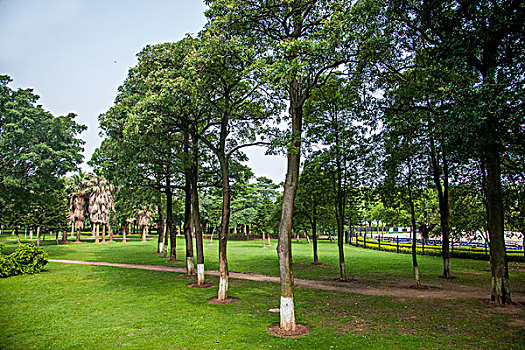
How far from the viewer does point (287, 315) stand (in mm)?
8523

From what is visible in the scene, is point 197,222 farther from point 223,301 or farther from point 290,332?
point 290,332

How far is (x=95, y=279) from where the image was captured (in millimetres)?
16375

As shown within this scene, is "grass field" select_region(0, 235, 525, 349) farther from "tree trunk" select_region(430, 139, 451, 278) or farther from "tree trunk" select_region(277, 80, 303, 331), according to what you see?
"tree trunk" select_region(430, 139, 451, 278)

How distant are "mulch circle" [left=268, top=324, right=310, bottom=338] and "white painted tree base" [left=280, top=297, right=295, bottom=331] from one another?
13 cm

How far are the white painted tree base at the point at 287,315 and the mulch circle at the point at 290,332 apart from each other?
0.13 metres

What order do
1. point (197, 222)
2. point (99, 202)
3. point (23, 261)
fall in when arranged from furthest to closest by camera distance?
point (99, 202)
point (23, 261)
point (197, 222)

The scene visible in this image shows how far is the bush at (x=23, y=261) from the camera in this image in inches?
678

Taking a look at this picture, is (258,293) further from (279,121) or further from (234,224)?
(234,224)

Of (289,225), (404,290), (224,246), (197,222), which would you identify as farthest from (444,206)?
(197,222)

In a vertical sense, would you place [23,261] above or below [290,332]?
above

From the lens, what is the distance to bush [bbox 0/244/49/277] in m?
17.2

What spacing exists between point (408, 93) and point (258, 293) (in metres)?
9.94

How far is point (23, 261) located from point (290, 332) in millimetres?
17467

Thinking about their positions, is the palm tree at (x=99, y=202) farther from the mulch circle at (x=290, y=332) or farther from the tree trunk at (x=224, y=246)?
the mulch circle at (x=290, y=332)
